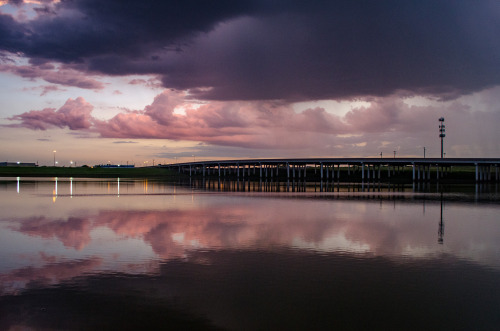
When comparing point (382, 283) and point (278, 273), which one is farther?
point (278, 273)

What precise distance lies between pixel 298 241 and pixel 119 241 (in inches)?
347

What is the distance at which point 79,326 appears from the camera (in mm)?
10461

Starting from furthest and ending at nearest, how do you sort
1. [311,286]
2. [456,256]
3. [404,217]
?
[404,217]
[456,256]
[311,286]

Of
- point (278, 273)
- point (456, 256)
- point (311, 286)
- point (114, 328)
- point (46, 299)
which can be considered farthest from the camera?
point (456, 256)

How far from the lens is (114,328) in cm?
1038

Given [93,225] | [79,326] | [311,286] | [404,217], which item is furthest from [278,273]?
[404,217]

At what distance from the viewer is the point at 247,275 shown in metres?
15.2

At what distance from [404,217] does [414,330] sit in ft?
77.5

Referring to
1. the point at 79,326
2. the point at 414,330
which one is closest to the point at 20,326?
the point at 79,326

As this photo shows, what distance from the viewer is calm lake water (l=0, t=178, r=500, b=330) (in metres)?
11.1

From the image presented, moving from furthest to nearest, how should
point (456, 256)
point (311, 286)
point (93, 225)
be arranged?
point (93, 225) < point (456, 256) < point (311, 286)

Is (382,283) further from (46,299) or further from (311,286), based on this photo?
(46,299)

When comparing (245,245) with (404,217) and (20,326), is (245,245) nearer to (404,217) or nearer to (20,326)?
(20,326)

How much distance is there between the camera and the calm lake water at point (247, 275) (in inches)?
438
